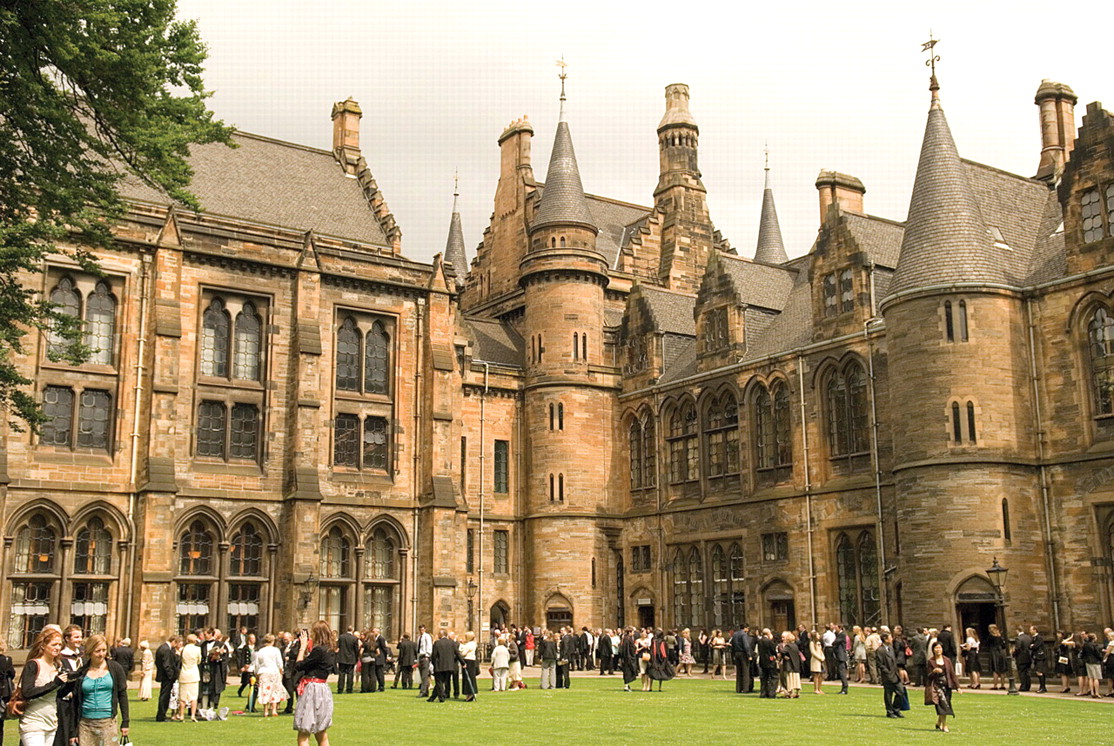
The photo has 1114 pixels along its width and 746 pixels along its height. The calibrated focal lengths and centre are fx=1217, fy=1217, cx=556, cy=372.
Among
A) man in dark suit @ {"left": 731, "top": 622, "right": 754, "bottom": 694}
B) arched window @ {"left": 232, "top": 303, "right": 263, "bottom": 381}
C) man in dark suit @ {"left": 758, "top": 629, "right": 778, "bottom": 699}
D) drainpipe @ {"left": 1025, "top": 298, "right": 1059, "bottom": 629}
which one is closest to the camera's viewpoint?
man in dark suit @ {"left": 758, "top": 629, "right": 778, "bottom": 699}

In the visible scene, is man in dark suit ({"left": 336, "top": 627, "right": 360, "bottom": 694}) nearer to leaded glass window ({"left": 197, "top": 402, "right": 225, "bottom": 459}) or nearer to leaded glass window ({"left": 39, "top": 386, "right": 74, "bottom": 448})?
leaded glass window ({"left": 197, "top": 402, "right": 225, "bottom": 459})

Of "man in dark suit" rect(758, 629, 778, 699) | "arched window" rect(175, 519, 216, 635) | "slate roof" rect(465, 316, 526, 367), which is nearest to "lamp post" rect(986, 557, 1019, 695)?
"man in dark suit" rect(758, 629, 778, 699)

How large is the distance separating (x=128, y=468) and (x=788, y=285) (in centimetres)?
2657

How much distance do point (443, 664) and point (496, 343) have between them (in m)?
26.7

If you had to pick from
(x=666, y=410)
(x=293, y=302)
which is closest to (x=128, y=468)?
(x=293, y=302)

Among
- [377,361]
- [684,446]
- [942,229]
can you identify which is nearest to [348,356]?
[377,361]

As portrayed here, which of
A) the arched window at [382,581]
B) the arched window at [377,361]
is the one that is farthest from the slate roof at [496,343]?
the arched window at [382,581]

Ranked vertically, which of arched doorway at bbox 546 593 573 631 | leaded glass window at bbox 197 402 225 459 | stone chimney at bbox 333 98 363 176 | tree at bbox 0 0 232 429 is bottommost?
arched doorway at bbox 546 593 573 631

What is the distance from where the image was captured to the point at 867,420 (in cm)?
3856

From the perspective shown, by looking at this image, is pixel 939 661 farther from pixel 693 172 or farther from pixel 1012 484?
pixel 693 172

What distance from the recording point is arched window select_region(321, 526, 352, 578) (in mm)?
40625

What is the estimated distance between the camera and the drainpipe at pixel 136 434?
3628 cm

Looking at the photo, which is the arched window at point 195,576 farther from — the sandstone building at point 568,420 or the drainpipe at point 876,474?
the drainpipe at point 876,474

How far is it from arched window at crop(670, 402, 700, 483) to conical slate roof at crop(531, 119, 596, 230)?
29.8ft
